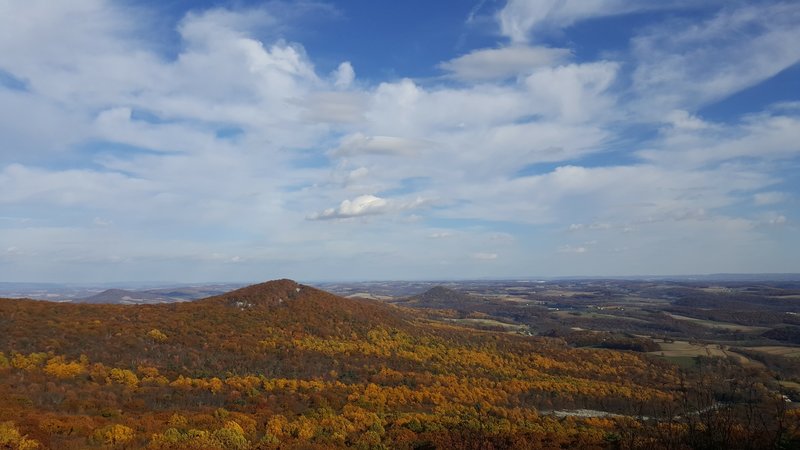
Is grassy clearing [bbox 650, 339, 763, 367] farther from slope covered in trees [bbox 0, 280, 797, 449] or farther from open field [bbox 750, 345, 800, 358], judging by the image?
open field [bbox 750, 345, 800, 358]

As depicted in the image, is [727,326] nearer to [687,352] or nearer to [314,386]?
[687,352]

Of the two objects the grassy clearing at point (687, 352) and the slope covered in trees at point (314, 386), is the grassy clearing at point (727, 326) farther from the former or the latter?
the slope covered in trees at point (314, 386)

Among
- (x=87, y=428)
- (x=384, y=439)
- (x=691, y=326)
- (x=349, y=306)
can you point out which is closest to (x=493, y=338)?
(x=349, y=306)

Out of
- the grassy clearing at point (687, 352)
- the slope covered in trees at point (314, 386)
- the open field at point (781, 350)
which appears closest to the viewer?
the slope covered in trees at point (314, 386)

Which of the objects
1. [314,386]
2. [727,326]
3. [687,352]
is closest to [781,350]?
[687,352]

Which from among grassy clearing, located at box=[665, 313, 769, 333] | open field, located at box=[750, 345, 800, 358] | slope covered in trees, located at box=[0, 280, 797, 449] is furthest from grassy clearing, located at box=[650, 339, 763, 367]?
grassy clearing, located at box=[665, 313, 769, 333]

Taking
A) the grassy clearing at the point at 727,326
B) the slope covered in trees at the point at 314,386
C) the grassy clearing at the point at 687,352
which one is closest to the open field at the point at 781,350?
the grassy clearing at the point at 687,352

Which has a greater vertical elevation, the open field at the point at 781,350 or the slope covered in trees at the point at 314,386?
the slope covered in trees at the point at 314,386

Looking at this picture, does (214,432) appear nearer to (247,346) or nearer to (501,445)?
(501,445)

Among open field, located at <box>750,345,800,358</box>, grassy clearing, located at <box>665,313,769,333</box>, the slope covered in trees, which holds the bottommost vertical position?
grassy clearing, located at <box>665,313,769,333</box>
